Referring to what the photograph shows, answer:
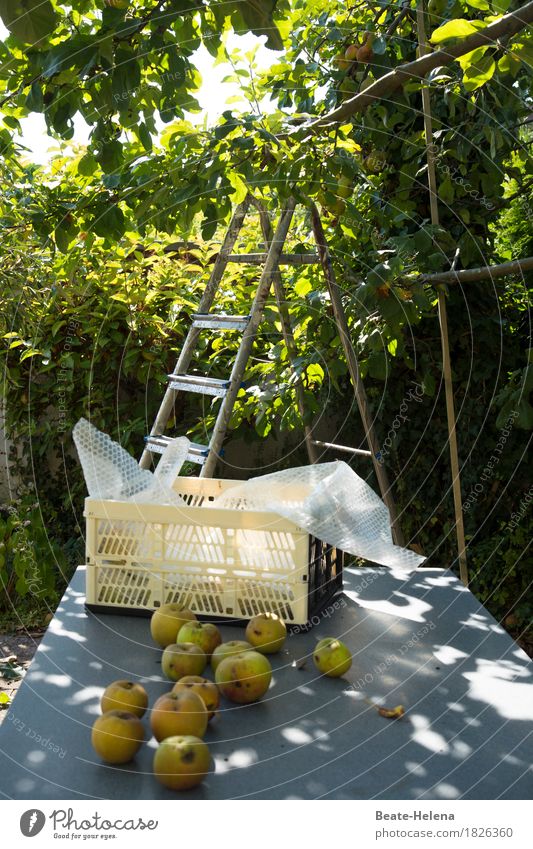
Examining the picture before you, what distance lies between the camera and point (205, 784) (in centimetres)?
116

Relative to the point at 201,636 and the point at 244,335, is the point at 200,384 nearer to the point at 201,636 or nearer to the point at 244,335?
the point at 244,335

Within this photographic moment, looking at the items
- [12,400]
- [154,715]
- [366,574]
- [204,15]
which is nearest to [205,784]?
[154,715]

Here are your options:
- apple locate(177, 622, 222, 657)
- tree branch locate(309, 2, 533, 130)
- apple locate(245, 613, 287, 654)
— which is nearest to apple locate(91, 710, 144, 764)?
apple locate(177, 622, 222, 657)

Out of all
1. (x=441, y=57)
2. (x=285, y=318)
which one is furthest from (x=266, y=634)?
(x=285, y=318)

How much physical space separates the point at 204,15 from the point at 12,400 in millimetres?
3091

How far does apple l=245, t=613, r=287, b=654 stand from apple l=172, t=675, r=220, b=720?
282 mm

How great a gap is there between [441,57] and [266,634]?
5.27 ft

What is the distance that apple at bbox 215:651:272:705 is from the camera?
4.63 ft

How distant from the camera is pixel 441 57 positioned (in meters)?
2.18

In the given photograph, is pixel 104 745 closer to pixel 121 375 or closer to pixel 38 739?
pixel 38 739

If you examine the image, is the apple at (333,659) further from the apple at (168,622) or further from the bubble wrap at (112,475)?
the bubble wrap at (112,475)
